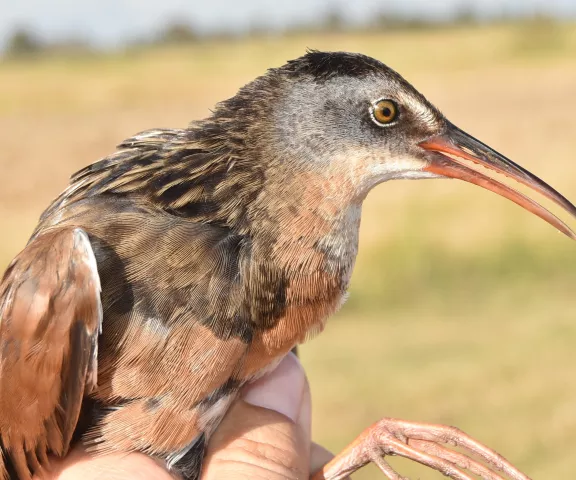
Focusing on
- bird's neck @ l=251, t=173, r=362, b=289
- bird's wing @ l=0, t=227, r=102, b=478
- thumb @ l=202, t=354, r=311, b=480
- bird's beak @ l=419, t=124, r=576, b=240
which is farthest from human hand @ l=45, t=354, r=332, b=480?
bird's beak @ l=419, t=124, r=576, b=240

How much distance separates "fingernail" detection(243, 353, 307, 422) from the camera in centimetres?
206

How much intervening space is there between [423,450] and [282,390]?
0.41 m

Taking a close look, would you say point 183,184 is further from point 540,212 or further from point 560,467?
point 560,467

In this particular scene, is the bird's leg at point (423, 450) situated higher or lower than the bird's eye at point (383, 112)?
lower

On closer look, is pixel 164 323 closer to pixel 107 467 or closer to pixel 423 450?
pixel 107 467

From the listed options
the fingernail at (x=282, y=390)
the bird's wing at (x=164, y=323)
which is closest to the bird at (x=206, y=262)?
the bird's wing at (x=164, y=323)

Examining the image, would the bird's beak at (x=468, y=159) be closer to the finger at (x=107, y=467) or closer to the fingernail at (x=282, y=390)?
the fingernail at (x=282, y=390)

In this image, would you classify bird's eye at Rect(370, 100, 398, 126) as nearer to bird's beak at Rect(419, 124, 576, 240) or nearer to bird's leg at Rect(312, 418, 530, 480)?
bird's beak at Rect(419, 124, 576, 240)

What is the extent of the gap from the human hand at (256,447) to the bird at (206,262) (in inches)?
1.6

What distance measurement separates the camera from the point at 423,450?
2.06 m

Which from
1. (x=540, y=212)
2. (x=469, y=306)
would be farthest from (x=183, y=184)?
(x=469, y=306)

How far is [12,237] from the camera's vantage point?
8.24 metres

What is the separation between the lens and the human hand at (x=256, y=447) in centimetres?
178

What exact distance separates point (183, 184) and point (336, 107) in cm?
42
